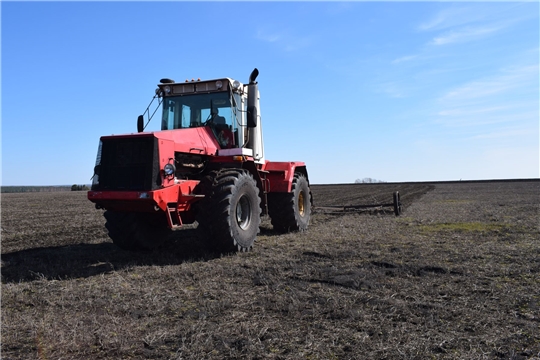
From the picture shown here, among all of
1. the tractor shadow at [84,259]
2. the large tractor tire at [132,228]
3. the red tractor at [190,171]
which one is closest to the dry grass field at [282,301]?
the tractor shadow at [84,259]

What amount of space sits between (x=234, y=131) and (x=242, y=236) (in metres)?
2.25

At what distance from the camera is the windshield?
9273 millimetres

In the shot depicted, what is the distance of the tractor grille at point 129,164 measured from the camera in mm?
7371

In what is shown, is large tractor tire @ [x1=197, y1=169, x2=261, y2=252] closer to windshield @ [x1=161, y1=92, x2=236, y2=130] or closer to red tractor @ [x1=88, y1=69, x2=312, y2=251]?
red tractor @ [x1=88, y1=69, x2=312, y2=251]

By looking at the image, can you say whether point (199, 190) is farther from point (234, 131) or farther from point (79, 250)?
point (79, 250)

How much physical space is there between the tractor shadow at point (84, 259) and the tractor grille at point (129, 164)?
1288 mm

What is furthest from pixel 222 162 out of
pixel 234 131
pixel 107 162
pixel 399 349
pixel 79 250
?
pixel 399 349

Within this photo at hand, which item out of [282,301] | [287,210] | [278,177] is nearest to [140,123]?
[278,177]

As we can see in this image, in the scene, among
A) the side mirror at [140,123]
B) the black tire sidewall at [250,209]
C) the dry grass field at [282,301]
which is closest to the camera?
the dry grass field at [282,301]

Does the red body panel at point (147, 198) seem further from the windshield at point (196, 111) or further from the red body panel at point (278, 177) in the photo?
the red body panel at point (278, 177)

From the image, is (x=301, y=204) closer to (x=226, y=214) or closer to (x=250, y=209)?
(x=250, y=209)

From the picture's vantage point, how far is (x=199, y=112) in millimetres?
9367

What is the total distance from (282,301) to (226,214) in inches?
109

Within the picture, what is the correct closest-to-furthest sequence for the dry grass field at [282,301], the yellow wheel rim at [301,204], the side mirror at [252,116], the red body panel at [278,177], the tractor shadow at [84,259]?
the dry grass field at [282,301] → the tractor shadow at [84,259] → the side mirror at [252,116] → the red body panel at [278,177] → the yellow wheel rim at [301,204]
